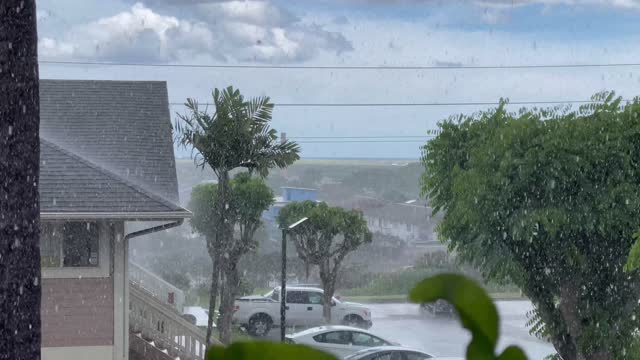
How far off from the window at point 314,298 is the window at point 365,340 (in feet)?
19.0

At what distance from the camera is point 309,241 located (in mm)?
20250

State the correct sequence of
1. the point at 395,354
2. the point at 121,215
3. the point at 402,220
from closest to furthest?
the point at 121,215, the point at 395,354, the point at 402,220

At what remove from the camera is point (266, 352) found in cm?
30

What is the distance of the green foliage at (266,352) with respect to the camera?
297 millimetres

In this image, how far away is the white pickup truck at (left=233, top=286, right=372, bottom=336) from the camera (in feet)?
62.5

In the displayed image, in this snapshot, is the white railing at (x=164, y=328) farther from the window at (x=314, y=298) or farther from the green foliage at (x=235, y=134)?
the window at (x=314, y=298)

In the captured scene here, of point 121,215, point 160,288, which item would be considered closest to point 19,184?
point 121,215

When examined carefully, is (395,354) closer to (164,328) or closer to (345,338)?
(345,338)

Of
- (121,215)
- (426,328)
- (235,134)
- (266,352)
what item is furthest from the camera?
(426,328)

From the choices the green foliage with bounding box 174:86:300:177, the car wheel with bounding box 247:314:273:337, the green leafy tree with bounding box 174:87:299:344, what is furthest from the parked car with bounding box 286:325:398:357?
the car wheel with bounding box 247:314:273:337

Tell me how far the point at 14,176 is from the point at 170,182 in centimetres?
879

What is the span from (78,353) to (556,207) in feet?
18.0

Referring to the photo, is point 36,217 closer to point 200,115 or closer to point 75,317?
point 75,317

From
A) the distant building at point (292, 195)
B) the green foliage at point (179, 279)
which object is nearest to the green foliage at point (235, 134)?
the distant building at point (292, 195)
